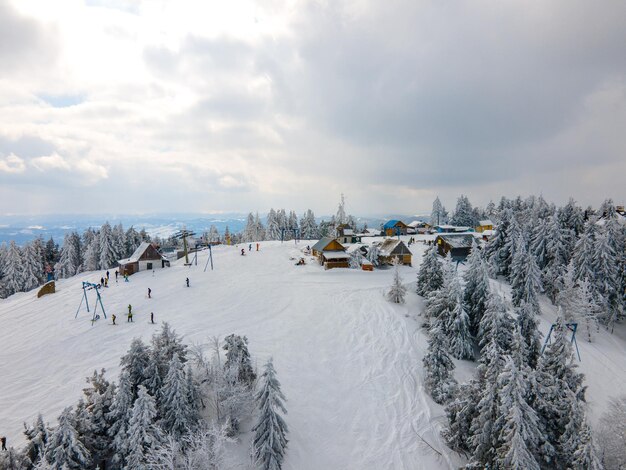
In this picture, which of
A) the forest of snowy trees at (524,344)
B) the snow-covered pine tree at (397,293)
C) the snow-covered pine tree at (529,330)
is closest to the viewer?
the forest of snowy trees at (524,344)

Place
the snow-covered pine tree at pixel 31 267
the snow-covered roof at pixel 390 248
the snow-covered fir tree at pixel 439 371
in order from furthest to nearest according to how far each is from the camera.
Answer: the snow-covered pine tree at pixel 31 267 → the snow-covered roof at pixel 390 248 → the snow-covered fir tree at pixel 439 371

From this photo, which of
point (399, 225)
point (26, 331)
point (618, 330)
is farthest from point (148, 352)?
point (399, 225)

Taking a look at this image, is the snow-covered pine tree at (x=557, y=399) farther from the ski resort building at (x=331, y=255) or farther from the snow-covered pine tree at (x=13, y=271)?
the snow-covered pine tree at (x=13, y=271)

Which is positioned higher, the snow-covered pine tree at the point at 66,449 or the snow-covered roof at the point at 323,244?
the snow-covered roof at the point at 323,244

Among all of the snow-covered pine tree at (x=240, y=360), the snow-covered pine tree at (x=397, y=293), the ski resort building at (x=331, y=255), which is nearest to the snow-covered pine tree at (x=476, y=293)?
the snow-covered pine tree at (x=397, y=293)

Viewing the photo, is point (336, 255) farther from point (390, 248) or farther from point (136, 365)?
point (136, 365)

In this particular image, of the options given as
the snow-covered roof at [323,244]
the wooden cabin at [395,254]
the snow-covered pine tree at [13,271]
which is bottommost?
the snow-covered pine tree at [13,271]
